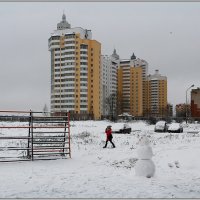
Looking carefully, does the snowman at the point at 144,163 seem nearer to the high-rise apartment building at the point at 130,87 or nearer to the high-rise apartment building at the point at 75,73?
the high-rise apartment building at the point at 75,73

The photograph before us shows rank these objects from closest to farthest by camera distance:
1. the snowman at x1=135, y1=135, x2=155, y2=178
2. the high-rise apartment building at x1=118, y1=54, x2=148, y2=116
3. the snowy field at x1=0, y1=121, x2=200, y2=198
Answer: the snowy field at x1=0, y1=121, x2=200, y2=198 < the snowman at x1=135, y1=135, x2=155, y2=178 < the high-rise apartment building at x1=118, y1=54, x2=148, y2=116

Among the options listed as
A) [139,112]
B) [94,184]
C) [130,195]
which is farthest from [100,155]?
[139,112]

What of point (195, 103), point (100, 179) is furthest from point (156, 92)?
point (100, 179)

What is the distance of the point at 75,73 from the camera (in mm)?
120438

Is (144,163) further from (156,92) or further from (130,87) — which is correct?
(156,92)

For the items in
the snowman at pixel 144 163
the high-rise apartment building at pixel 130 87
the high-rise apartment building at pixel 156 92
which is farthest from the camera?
the high-rise apartment building at pixel 156 92

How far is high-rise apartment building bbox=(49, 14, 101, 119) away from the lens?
119062 millimetres

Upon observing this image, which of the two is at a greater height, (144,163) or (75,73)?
(75,73)

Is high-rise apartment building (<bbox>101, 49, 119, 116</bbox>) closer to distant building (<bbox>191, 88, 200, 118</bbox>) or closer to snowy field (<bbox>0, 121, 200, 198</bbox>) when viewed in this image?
distant building (<bbox>191, 88, 200, 118</bbox>)

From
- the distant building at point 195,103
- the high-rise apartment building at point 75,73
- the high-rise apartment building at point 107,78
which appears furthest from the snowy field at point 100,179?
the high-rise apartment building at point 107,78

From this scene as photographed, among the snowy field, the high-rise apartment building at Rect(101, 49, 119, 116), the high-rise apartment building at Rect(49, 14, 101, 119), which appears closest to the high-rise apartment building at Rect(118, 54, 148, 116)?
the high-rise apartment building at Rect(101, 49, 119, 116)

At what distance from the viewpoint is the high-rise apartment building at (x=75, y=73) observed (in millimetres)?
119062

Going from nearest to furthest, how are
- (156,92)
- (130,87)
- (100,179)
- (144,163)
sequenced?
1. (100,179)
2. (144,163)
3. (130,87)
4. (156,92)

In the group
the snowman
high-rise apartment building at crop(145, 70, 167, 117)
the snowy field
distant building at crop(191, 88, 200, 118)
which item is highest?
high-rise apartment building at crop(145, 70, 167, 117)
